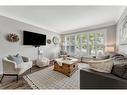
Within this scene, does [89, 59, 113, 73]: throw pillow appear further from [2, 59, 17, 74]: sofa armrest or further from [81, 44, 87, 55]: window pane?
[81, 44, 87, 55]: window pane

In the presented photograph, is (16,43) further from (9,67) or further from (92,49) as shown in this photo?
(92,49)

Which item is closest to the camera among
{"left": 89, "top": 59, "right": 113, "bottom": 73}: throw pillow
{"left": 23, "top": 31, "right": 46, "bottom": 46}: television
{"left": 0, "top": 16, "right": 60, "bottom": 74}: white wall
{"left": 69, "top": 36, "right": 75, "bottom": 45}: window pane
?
{"left": 89, "top": 59, "right": 113, "bottom": 73}: throw pillow

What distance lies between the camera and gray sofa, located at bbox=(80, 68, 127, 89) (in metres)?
1.33

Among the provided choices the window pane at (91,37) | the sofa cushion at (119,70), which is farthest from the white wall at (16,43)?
the sofa cushion at (119,70)

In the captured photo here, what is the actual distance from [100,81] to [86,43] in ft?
14.3

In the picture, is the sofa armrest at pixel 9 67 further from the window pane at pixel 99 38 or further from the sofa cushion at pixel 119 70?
the window pane at pixel 99 38

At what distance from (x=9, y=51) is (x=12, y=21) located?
124cm

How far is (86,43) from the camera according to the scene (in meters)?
5.70

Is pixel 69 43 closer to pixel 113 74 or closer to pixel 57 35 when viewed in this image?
pixel 57 35

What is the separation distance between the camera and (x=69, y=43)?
6738mm

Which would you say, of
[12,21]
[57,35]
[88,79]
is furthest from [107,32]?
[12,21]

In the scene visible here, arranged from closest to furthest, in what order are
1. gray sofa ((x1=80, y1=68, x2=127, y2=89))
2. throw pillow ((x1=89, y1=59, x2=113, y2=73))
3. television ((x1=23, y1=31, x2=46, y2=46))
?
1. gray sofa ((x1=80, y1=68, x2=127, y2=89))
2. throw pillow ((x1=89, y1=59, x2=113, y2=73))
3. television ((x1=23, y1=31, x2=46, y2=46))

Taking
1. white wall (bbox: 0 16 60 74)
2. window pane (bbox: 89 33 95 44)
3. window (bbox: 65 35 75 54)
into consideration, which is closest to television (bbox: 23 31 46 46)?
white wall (bbox: 0 16 60 74)

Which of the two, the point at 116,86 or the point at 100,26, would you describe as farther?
the point at 100,26
